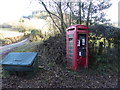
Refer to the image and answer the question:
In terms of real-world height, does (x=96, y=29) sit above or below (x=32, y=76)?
above

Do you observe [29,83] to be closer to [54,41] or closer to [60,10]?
[54,41]

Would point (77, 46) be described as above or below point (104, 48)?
above

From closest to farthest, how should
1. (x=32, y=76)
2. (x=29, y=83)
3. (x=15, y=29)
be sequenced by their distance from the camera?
(x=29, y=83)
(x=32, y=76)
(x=15, y=29)

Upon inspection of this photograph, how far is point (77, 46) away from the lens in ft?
18.9

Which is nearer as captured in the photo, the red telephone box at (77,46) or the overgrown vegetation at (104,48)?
the red telephone box at (77,46)

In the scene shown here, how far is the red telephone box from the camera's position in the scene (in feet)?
18.6

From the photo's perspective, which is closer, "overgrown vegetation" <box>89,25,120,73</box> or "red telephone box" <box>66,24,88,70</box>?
"red telephone box" <box>66,24,88,70</box>

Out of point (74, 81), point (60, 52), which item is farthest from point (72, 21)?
point (74, 81)

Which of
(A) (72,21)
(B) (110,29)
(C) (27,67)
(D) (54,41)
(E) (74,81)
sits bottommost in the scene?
(E) (74,81)

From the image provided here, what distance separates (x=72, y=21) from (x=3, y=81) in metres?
6.47

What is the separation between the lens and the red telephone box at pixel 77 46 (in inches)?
223

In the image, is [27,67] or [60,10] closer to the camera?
[27,67]

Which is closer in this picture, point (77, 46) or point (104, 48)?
point (77, 46)

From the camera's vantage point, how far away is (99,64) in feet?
20.0
